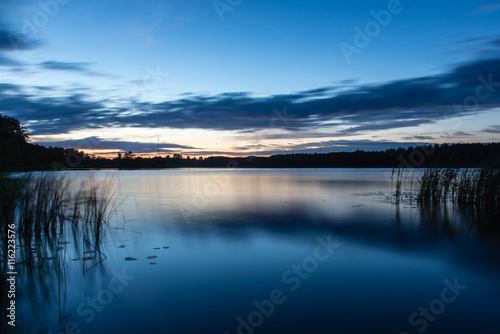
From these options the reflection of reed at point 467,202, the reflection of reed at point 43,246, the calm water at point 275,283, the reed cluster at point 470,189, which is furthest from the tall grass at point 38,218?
the reed cluster at point 470,189

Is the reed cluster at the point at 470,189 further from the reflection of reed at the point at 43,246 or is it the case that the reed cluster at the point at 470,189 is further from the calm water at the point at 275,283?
the reflection of reed at the point at 43,246

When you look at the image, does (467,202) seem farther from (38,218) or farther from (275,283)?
(38,218)

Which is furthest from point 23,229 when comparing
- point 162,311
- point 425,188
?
point 425,188

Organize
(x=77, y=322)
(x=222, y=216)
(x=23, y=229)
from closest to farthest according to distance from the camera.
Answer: (x=77, y=322)
(x=23, y=229)
(x=222, y=216)

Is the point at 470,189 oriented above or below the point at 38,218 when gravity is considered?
below

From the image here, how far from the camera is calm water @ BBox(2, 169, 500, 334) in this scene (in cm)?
386

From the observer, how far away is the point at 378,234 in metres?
8.62

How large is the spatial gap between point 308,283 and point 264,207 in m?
9.14

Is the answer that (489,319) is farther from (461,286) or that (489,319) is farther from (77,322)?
(77,322)

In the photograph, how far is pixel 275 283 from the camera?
5.11 m

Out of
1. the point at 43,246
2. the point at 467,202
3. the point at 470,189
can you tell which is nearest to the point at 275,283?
the point at 43,246

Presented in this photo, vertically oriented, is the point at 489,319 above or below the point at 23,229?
below

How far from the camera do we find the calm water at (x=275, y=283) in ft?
12.7

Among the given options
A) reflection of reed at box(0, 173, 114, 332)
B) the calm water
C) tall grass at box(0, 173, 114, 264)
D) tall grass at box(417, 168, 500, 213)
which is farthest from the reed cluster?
tall grass at box(0, 173, 114, 264)
